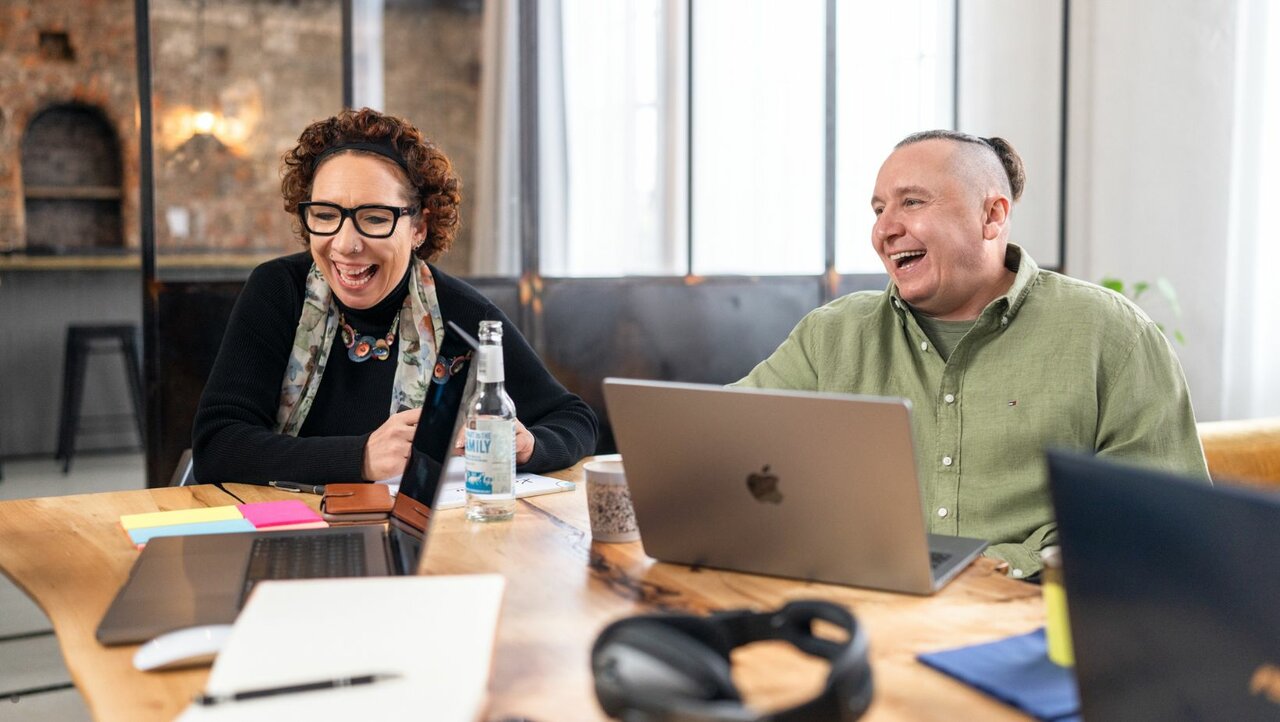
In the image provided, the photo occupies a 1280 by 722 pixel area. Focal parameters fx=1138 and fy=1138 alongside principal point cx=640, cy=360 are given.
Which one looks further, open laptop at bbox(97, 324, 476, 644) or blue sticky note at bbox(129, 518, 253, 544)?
blue sticky note at bbox(129, 518, 253, 544)

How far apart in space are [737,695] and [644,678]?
0.06m

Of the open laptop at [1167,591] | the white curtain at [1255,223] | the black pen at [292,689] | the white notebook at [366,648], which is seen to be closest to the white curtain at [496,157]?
the white curtain at [1255,223]

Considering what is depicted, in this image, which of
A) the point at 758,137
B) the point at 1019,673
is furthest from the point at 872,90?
the point at 1019,673

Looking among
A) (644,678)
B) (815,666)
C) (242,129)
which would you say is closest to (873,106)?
(815,666)

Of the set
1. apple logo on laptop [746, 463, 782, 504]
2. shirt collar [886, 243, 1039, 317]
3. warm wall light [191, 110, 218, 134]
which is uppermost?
warm wall light [191, 110, 218, 134]

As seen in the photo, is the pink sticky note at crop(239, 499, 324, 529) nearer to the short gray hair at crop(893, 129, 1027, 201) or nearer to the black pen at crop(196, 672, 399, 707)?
the black pen at crop(196, 672, 399, 707)

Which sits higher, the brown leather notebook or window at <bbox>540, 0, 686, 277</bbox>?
window at <bbox>540, 0, 686, 277</bbox>

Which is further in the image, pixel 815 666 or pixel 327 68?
pixel 327 68

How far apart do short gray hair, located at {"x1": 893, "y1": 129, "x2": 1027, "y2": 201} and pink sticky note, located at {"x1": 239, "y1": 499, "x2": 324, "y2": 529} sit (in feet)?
3.67

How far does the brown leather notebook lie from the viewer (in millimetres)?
1488

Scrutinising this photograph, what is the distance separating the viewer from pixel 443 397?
129cm

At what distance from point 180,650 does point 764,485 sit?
1.80ft

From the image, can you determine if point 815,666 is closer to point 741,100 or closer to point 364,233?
point 364,233

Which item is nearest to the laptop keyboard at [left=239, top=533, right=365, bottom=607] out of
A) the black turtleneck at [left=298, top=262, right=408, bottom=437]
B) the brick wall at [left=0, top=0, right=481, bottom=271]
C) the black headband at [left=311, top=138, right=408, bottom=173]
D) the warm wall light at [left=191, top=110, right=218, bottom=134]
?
the black turtleneck at [left=298, top=262, right=408, bottom=437]
